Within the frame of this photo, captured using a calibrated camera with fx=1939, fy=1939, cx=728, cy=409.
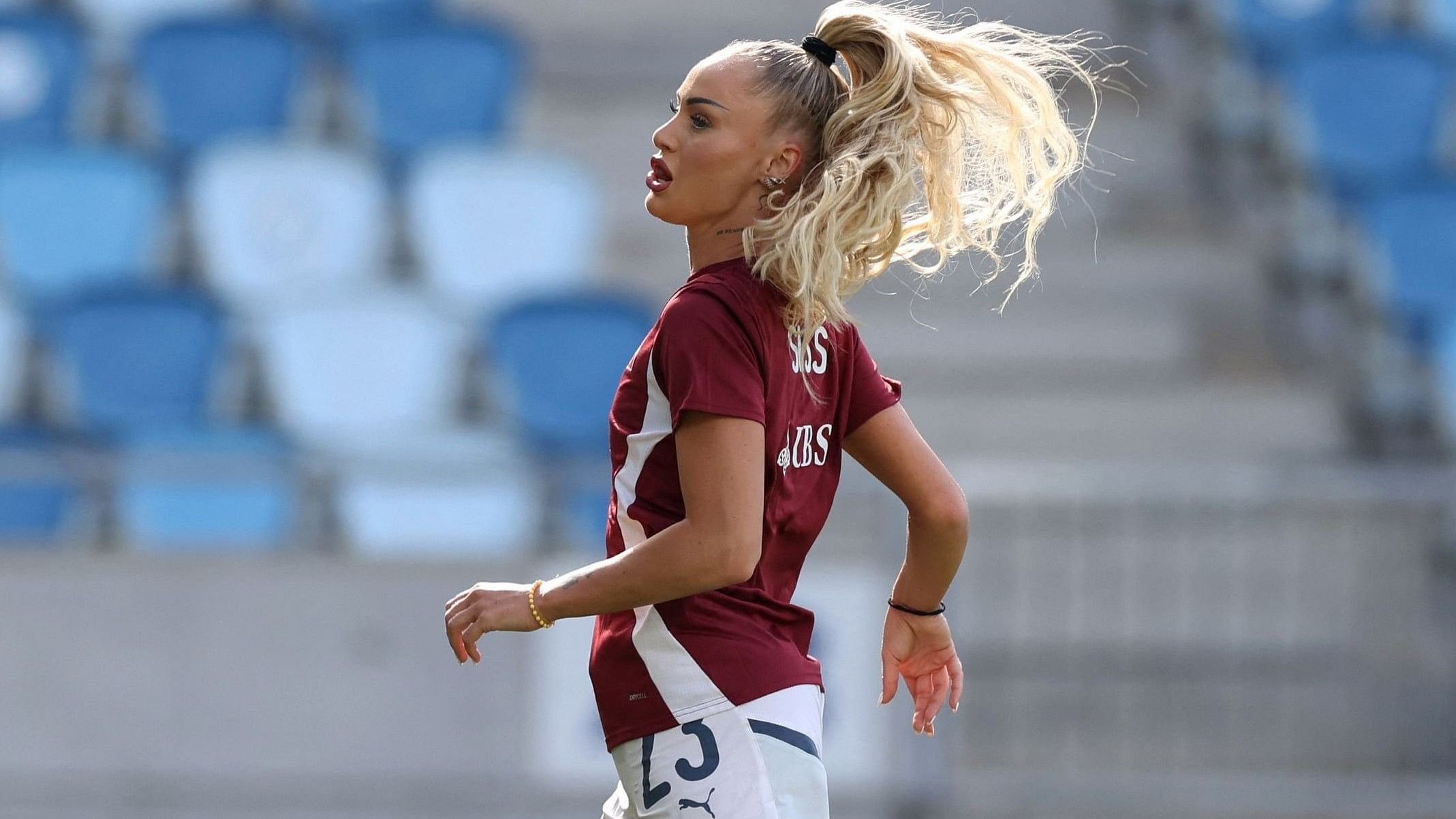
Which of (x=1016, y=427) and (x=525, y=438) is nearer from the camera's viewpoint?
(x=525, y=438)

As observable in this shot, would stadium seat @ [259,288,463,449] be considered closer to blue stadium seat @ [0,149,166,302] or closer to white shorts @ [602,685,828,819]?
blue stadium seat @ [0,149,166,302]

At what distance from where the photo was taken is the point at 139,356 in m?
7.46

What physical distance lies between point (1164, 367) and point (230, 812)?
454 centimetres

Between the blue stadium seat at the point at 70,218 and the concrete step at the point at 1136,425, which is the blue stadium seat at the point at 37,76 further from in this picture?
the concrete step at the point at 1136,425

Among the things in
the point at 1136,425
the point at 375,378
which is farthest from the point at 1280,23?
the point at 375,378

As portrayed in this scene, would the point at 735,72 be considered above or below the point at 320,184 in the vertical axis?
below

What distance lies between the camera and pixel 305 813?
6328 mm

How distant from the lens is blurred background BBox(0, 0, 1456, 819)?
6285 millimetres

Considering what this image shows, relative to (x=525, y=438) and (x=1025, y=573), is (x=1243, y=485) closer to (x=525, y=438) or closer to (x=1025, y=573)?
(x=1025, y=573)

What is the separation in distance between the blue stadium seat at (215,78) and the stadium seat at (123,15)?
0.53m

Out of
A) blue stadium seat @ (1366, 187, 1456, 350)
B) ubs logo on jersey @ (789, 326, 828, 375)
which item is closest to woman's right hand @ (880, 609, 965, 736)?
ubs logo on jersey @ (789, 326, 828, 375)

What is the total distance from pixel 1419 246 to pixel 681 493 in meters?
6.59

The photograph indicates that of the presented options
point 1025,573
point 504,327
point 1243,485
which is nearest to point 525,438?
point 504,327

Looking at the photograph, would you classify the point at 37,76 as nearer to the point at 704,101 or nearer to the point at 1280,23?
the point at 1280,23
